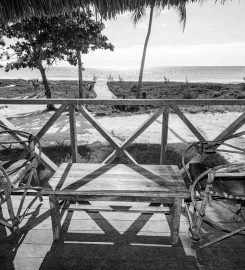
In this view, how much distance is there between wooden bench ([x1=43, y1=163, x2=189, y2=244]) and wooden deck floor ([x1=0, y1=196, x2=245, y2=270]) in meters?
0.17

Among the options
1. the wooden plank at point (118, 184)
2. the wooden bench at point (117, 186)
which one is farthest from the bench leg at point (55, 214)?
the wooden plank at point (118, 184)

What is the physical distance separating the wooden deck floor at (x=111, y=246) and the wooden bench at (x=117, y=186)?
0.17m

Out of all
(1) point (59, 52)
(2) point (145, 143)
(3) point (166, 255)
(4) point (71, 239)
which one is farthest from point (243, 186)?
(1) point (59, 52)

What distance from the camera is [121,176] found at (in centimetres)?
251

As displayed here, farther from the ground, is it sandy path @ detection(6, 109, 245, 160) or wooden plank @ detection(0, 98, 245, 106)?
wooden plank @ detection(0, 98, 245, 106)

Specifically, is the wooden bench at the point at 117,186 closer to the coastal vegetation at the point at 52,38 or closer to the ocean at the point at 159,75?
the coastal vegetation at the point at 52,38

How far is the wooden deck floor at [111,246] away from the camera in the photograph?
213 centimetres

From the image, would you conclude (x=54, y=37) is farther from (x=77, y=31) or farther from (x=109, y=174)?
(x=109, y=174)

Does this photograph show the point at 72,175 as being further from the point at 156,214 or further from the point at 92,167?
the point at 156,214

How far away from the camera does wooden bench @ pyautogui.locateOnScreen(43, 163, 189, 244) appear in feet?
7.20

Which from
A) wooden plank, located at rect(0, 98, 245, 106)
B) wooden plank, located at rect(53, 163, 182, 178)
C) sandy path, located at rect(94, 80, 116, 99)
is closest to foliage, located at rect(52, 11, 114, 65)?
wooden plank, located at rect(0, 98, 245, 106)

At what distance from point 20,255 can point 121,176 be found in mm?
1188

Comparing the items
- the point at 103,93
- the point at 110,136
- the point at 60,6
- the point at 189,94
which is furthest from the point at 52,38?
the point at 103,93

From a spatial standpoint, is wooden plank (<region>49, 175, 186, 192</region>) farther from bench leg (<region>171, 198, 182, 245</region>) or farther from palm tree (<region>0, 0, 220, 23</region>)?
palm tree (<region>0, 0, 220, 23</region>)
